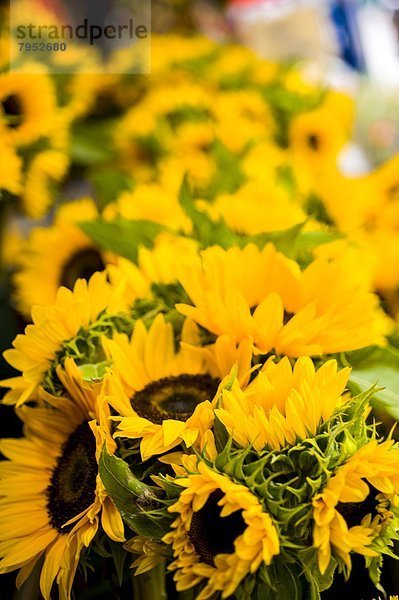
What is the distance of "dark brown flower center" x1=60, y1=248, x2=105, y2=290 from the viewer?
0.58 meters

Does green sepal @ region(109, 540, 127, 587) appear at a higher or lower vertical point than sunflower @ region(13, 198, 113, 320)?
lower

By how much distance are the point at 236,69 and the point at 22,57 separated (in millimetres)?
463

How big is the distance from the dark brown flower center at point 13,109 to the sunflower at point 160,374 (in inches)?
9.8

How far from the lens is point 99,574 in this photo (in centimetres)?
40

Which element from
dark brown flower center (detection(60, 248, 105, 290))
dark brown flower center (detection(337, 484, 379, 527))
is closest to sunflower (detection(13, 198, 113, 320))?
dark brown flower center (detection(60, 248, 105, 290))

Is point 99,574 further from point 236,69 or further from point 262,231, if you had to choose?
point 236,69

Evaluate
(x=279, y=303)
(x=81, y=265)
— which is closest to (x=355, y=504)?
(x=279, y=303)

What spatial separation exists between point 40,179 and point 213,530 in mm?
405

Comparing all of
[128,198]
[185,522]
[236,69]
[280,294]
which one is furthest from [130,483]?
[236,69]

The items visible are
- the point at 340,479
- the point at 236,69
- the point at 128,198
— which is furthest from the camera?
the point at 236,69

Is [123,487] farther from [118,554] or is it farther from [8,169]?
[8,169]

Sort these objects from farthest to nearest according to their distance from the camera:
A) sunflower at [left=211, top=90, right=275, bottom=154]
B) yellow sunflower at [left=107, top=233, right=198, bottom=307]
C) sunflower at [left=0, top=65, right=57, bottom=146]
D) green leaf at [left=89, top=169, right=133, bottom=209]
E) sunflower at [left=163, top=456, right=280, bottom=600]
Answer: sunflower at [left=211, top=90, right=275, bottom=154] < green leaf at [left=89, top=169, right=133, bottom=209] < sunflower at [left=0, top=65, right=57, bottom=146] < yellow sunflower at [left=107, top=233, right=198, bottom=307] < sunflower at [left=163, top=456, right=280, bottom=600]

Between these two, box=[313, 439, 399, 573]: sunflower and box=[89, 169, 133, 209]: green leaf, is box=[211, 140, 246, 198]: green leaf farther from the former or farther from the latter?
box=[313, 439, 399, 573]: sunflower

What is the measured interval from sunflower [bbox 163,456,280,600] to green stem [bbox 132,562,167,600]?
0.16ft
